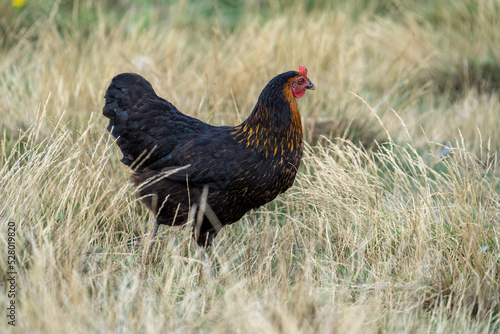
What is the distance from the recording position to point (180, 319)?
8.63 feet

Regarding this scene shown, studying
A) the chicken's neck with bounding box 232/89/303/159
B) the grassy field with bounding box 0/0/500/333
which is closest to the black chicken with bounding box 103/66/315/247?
the chicken's neck with bounding box 232/89/303/159

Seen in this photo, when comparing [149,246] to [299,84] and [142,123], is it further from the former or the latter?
[299,84]

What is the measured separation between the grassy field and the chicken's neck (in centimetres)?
41

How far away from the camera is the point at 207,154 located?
136 inches

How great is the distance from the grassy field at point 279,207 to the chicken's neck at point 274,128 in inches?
16.3

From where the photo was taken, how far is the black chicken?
11.1ft

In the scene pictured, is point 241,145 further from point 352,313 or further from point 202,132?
point 352,313

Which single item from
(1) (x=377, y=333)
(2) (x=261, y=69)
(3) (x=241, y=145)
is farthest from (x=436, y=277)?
(2) (x=261, y=69)

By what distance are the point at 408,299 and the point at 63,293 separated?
65.3 inches

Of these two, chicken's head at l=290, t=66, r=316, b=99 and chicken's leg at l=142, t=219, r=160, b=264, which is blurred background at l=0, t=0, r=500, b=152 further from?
chicken's leg at l=142, t=219, r=160, b=264

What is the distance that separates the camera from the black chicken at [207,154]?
3395 mm

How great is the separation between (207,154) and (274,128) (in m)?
0.41

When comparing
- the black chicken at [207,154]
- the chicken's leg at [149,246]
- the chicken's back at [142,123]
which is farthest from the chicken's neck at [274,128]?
the chicken's leg at [149,246]

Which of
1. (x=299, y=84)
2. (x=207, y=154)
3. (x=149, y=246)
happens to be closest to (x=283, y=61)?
(x=299, y=84)
